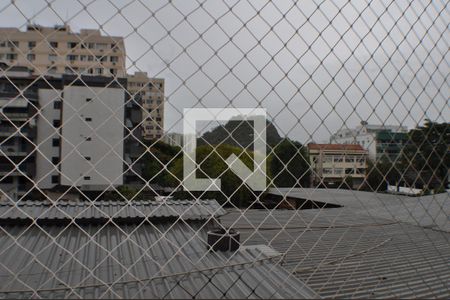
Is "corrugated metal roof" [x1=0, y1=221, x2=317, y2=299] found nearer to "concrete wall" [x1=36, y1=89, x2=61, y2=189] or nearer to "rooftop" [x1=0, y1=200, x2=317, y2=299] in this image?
"rooftop" [x1=0, y1=200, x2=317, y2=299]

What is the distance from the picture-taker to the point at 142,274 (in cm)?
142

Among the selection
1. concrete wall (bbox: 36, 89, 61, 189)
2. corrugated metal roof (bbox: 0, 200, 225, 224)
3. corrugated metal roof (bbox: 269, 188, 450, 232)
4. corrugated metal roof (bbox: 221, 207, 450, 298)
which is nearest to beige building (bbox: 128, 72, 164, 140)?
concrete wall (bbox: 36, 89, 61, 189)

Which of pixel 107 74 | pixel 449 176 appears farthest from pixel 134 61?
pixel 449 176

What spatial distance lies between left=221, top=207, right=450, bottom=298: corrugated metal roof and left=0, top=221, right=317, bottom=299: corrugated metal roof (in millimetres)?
150

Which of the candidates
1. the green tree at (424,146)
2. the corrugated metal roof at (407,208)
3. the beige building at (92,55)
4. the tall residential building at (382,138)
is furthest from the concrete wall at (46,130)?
the corrugated metal roof at (407,208)

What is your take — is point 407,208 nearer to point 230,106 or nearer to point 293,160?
point 293,160

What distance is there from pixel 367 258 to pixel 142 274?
109 cm

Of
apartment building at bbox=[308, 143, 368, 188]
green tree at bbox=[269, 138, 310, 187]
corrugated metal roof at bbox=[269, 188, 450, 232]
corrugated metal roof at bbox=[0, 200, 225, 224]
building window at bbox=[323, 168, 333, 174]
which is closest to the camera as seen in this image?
green tree at bbox=[269, 138, 310, 187]

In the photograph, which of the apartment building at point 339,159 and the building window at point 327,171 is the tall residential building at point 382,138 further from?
the building window at point 327,171

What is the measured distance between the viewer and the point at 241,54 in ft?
3.60

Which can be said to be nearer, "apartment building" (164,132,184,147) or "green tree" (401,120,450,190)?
"apartment building" (164,132,184,147)

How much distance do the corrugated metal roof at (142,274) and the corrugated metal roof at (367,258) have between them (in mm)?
150

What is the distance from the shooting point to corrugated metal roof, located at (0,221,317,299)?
1153 millimetres

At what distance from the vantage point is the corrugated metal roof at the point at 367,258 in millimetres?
1383
